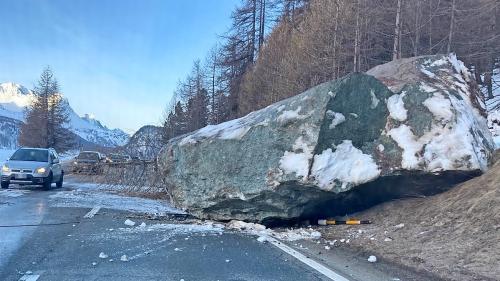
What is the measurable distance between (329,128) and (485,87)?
2013cm

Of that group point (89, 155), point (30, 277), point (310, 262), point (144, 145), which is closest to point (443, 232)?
point (310, 262)

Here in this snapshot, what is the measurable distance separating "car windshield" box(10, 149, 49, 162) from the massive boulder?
41.4 ft

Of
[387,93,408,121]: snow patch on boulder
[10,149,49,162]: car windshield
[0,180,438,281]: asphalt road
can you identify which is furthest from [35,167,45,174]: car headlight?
[387,93,408,121]: snow patch on boulder

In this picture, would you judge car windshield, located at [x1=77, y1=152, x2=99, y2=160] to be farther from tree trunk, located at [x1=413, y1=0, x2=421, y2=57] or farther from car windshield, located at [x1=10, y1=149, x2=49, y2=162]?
tree trunk, located at [x1=413, y1=0, x2=421, y2=57]

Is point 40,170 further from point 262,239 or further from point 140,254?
point 140,254

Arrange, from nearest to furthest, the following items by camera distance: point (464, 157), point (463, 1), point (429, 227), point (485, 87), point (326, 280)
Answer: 1. point (326, 280)
2. point (429, 227)
3. point (464, 157)
4. point (463, 1)
5. point (485, 87)

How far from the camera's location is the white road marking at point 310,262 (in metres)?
6.02

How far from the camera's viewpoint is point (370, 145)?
965cm

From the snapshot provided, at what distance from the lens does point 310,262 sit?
6.84 meters

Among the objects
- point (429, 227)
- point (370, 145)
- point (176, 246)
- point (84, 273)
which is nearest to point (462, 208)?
point (429, 227)

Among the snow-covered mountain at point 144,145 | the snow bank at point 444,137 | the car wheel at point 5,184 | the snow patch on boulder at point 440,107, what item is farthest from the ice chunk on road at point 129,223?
the car wheel at point 5,184

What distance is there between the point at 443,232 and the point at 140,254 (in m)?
4.31

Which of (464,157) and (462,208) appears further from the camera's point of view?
(464,157)

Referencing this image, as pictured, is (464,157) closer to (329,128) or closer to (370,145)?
(370,145)
